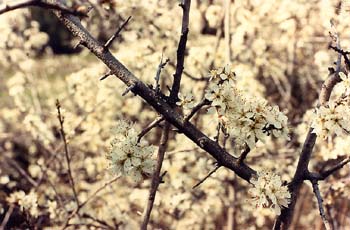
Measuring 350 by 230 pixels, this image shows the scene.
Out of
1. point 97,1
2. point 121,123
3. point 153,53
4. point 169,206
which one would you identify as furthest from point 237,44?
point 97,1

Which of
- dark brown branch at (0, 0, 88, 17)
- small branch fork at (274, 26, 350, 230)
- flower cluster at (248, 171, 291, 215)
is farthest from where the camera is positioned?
small branch fork at (274, 26, 350, 230)

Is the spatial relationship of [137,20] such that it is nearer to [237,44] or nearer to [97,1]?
[237,44]

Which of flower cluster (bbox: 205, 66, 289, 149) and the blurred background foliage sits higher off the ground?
the blurred background foliage

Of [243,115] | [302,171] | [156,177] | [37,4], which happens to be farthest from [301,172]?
[37,4]

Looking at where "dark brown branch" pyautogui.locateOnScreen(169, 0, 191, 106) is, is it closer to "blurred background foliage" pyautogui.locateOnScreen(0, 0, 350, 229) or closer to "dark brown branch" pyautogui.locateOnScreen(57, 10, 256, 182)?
"dark brown branch" pyautogui.locateOnScreen(57, 10, 256, 182)

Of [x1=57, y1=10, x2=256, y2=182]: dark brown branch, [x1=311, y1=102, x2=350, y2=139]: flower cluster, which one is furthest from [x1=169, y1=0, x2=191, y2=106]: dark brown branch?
[x1=311, y1=102, x2=350, y2=139]: flower cluster

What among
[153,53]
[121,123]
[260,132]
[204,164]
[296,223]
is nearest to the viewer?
[260,132]

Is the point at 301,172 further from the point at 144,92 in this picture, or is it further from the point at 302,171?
the point at 144,92
